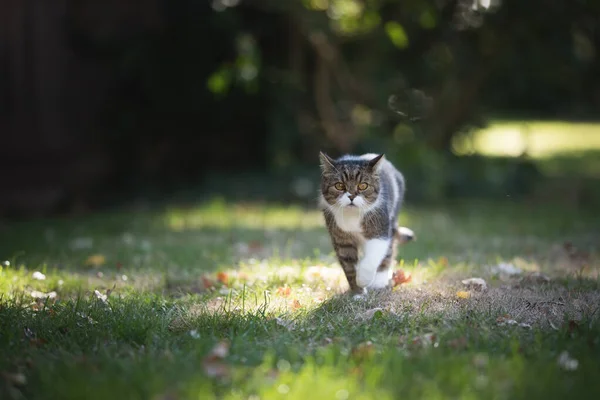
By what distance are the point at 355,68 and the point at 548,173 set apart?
3874mm

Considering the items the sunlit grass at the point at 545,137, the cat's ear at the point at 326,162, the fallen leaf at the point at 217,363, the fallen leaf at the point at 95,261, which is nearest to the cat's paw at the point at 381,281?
the cat's ear at the point at 326,162

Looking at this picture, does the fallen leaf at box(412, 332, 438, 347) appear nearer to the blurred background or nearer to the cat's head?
the cat's head

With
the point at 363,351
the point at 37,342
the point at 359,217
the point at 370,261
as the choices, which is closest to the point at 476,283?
the point at 370,261

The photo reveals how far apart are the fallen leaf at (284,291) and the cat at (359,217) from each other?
1.27 ft

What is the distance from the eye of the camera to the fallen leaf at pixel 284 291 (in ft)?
14.6

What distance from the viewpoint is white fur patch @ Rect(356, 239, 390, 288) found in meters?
4.34

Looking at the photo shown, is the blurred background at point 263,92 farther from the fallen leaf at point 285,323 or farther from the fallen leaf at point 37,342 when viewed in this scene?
the fallen leaf at point 37,342

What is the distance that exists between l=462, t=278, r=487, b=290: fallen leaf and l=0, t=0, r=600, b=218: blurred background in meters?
5.08

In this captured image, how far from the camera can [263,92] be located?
10.4 m

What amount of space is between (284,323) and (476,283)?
1.49 m

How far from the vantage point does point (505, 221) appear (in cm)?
834

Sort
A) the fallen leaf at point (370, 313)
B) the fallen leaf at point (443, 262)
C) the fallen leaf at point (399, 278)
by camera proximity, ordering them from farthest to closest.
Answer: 1. the fallen leaf at point (443, 262)
2. the fallen leaf at point (399, 278)
3. the fallen leaf at point (370, 313)

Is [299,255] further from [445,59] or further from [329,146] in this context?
[445,59]

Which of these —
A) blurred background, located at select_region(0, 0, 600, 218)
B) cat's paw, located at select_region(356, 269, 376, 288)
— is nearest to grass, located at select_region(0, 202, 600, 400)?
cat's paw, located at select_region(356, 269, 376, 288)
